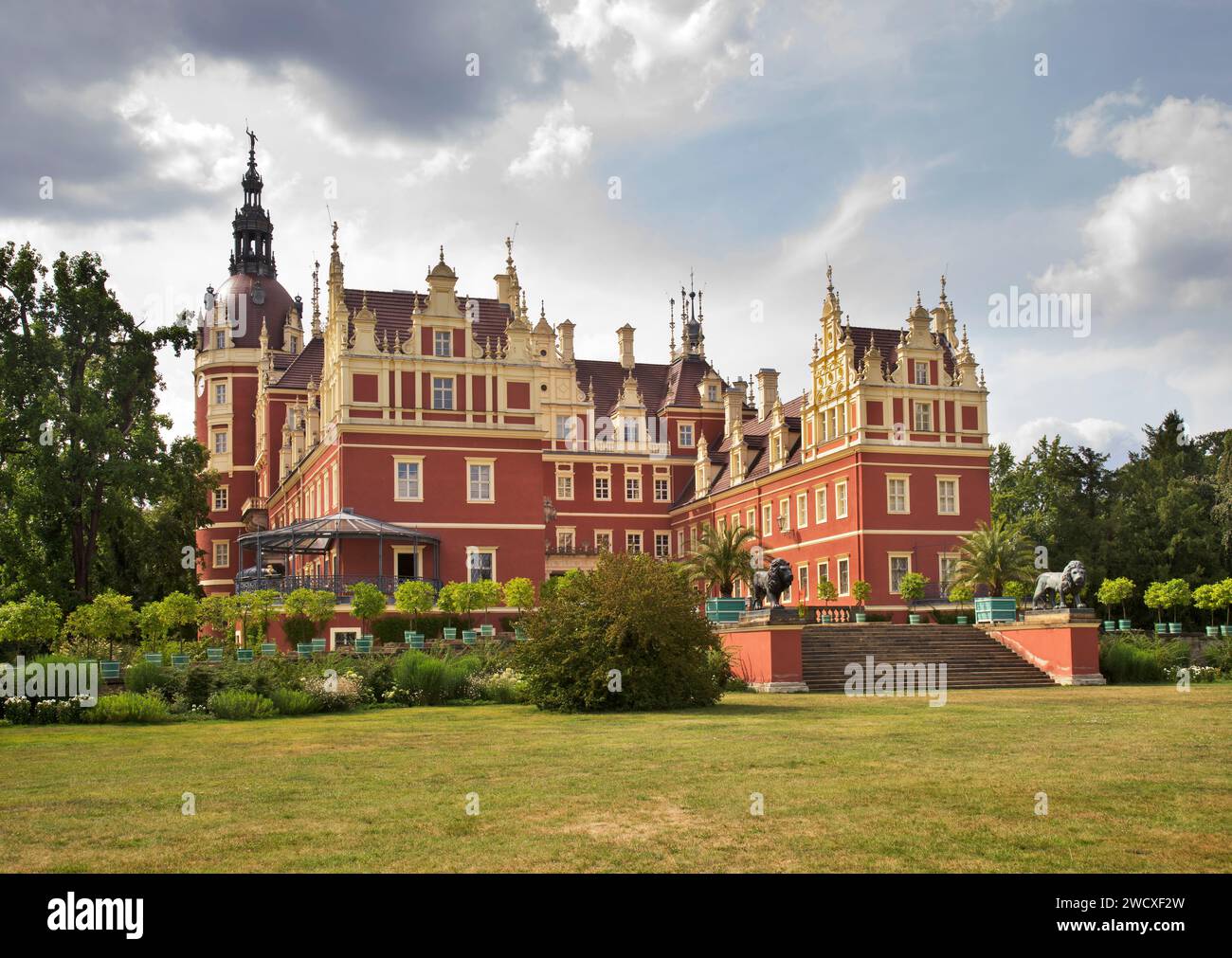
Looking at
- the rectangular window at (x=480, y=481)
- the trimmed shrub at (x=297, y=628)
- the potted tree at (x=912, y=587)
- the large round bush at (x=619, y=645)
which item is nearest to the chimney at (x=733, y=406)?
the potted tree at (x=912, y=587)

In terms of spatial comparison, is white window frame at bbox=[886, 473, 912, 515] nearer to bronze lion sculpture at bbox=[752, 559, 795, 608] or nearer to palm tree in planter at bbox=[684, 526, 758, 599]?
palm tree in planter at bbox=[684, 526, 758, 599]

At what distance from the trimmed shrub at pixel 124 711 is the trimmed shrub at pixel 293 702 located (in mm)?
2147

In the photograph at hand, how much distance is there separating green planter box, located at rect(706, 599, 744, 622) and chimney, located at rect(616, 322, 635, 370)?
3922 cm

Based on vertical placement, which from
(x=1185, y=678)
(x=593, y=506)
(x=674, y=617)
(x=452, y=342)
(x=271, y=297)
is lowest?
(x=1185, y=678)

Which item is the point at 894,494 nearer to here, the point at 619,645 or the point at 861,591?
the point at 861,591

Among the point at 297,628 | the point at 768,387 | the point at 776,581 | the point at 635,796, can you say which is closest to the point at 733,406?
the point at 768,387

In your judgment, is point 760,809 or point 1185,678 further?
point 1185,678

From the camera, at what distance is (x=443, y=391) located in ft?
151

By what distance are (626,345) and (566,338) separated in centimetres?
441

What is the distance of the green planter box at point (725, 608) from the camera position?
1329 inches
